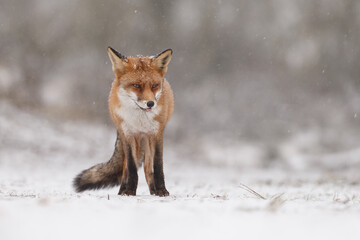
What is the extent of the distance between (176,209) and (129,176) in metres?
1.75

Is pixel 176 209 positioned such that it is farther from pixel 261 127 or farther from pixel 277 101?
pixel 277 101

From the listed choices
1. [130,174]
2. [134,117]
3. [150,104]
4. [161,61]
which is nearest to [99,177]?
[130,174]

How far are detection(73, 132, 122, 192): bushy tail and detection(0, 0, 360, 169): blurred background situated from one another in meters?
9.34

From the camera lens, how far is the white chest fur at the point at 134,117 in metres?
4.90

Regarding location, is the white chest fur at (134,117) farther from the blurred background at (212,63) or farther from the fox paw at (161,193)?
the blurred background at (212,63)

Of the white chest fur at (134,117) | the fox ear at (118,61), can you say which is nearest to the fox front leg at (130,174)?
the white chest fur at (134,117)

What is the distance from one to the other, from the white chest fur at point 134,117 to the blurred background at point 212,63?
1000 centimetres

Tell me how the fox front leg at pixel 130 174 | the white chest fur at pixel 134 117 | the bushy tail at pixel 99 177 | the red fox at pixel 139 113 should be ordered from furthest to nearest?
the bushy tail at pixel 99 177 → the fox front leg at pixel 130 174 → the white chest fur at pixel 134 117 → the red fox at pixel 139 113

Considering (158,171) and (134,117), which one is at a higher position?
(134,117)

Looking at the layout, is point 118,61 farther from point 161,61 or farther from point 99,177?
point 99,177

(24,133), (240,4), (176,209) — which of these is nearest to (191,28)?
(240,4)

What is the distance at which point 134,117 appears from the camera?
4926 mm

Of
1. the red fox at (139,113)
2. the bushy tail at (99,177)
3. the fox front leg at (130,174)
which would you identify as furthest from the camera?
the bushy tail at (99,177)

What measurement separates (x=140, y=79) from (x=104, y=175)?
167 centimetres
